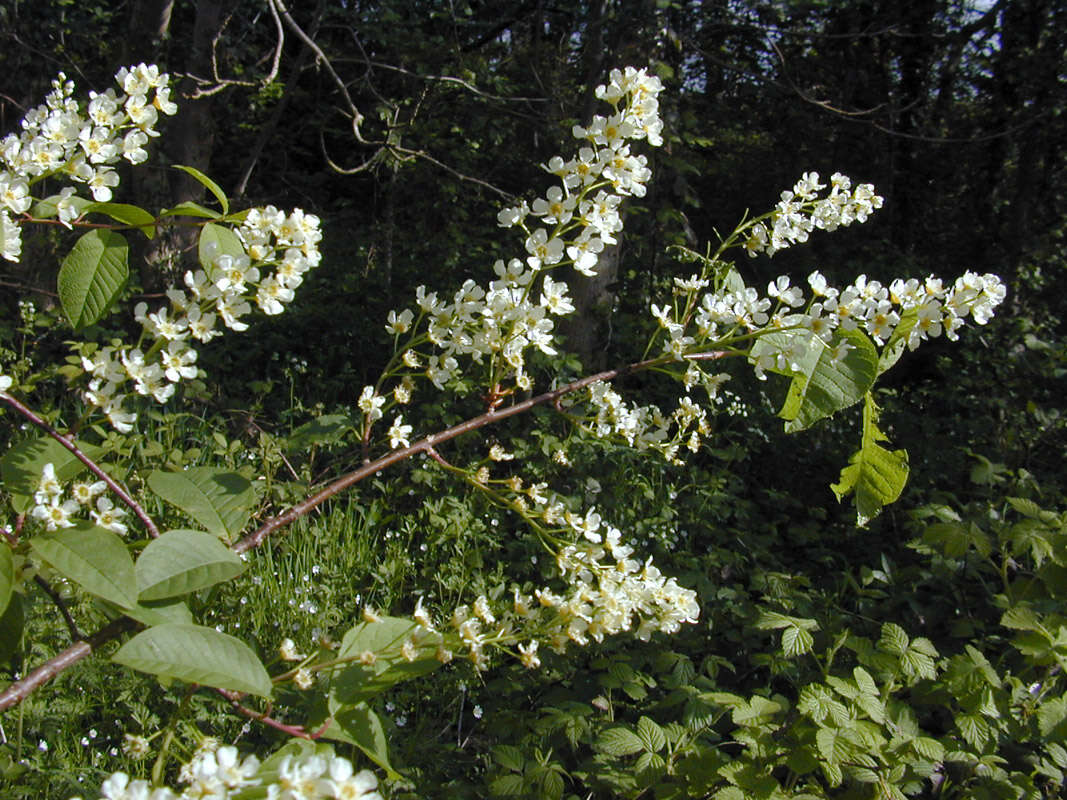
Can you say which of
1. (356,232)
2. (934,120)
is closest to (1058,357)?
(934,120)

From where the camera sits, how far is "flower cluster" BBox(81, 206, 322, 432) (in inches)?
28.6

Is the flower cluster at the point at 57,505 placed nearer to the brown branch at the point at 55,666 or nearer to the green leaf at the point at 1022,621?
the brown branch at the point at 55,666

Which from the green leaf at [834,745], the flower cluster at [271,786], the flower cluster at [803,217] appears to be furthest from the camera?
the green leaf at [834,745]

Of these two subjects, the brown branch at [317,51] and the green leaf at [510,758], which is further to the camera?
the brown branch at [317,51]

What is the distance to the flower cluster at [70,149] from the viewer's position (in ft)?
2.48

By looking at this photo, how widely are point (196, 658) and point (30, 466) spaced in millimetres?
259

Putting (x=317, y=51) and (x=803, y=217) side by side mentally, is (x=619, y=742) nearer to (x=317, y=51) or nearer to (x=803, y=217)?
(x=803, y=217)

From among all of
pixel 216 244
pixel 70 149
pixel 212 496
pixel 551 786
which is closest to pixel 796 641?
pixel 551 786

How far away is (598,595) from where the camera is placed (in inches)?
33.4

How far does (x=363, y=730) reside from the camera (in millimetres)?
766

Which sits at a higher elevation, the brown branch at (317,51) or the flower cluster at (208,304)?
the brown branch at (317,51)

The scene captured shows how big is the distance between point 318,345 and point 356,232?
6.78ft

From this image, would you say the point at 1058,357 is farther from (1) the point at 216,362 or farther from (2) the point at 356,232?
(2) the point at 356,232

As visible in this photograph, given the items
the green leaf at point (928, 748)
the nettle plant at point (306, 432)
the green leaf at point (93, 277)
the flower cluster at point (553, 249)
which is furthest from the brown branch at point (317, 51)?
the green leaf at point (928, 748)
